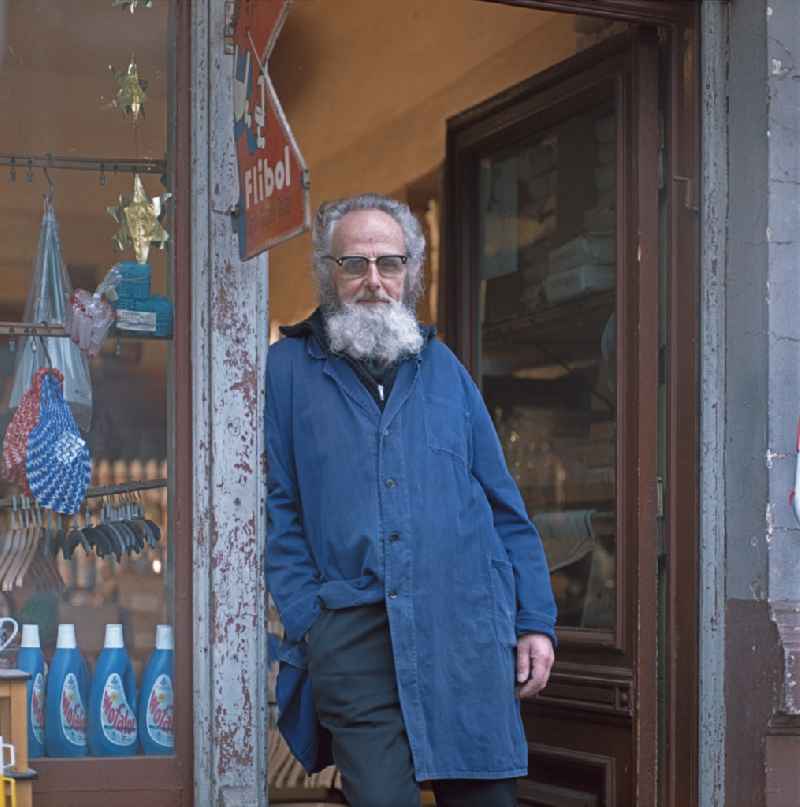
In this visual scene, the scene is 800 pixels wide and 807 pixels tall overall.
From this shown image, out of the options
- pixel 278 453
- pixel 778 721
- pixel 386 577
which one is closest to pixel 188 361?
pixel 278 453

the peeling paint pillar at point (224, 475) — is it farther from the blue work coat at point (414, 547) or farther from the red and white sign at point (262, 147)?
the blue work coat at point (414, 547)

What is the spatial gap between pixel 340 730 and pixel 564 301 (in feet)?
8.25

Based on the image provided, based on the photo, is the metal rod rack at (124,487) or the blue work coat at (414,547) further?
the metal rod rack at (124,487)

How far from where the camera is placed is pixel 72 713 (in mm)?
4246

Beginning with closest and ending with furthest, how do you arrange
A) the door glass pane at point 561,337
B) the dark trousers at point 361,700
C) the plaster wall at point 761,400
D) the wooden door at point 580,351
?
the dark trousers at point 361,700
the plaster wall at point 761,400
the wooden door at point 580,351
the door glass pane at point 561,337

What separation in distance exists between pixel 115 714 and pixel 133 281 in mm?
1170

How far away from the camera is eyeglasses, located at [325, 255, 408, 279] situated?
3.78 m

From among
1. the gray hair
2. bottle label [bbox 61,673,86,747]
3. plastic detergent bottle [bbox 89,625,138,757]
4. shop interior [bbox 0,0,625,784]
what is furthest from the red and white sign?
bottle label [bbox 61,673,86,747]

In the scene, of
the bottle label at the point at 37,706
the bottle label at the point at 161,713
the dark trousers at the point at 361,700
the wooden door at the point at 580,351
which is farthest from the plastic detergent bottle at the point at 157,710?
the wooden door at the point at 580,351

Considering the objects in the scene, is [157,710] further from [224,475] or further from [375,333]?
[375,333]

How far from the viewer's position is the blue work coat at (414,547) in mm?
3574

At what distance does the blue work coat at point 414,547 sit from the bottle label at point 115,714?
73cm

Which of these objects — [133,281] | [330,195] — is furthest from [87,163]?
[330,195]

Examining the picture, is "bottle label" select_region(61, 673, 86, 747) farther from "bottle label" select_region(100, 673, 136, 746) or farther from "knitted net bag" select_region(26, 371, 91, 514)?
"knitted net bag" select_region(26, 371, 91, 514)
